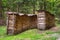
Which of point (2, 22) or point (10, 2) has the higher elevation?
point (10, 2)

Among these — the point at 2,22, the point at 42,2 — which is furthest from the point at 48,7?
the point at 2,22

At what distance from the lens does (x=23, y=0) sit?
72.4ft

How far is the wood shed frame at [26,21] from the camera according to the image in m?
13.7

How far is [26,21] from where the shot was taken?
15.4m

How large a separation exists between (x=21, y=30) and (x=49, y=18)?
10.3 feet

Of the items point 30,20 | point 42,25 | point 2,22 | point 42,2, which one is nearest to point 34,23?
point 30,20

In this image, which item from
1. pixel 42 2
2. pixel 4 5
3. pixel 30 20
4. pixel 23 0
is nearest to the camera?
pixel 30 20

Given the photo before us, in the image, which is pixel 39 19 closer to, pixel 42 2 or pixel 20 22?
pixel 20 22

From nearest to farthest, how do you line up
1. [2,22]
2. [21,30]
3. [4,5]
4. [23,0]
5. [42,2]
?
[21,30] < [2,22] < [23,0] < [42,2] < [4,5]

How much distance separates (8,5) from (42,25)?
1194 centimetres

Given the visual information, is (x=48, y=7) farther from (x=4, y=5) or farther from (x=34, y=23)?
(x=34, y=23)

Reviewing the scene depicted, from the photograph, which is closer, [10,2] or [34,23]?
[34,23]

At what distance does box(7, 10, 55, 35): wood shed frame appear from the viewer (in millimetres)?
13664

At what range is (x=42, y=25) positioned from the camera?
14.7m
